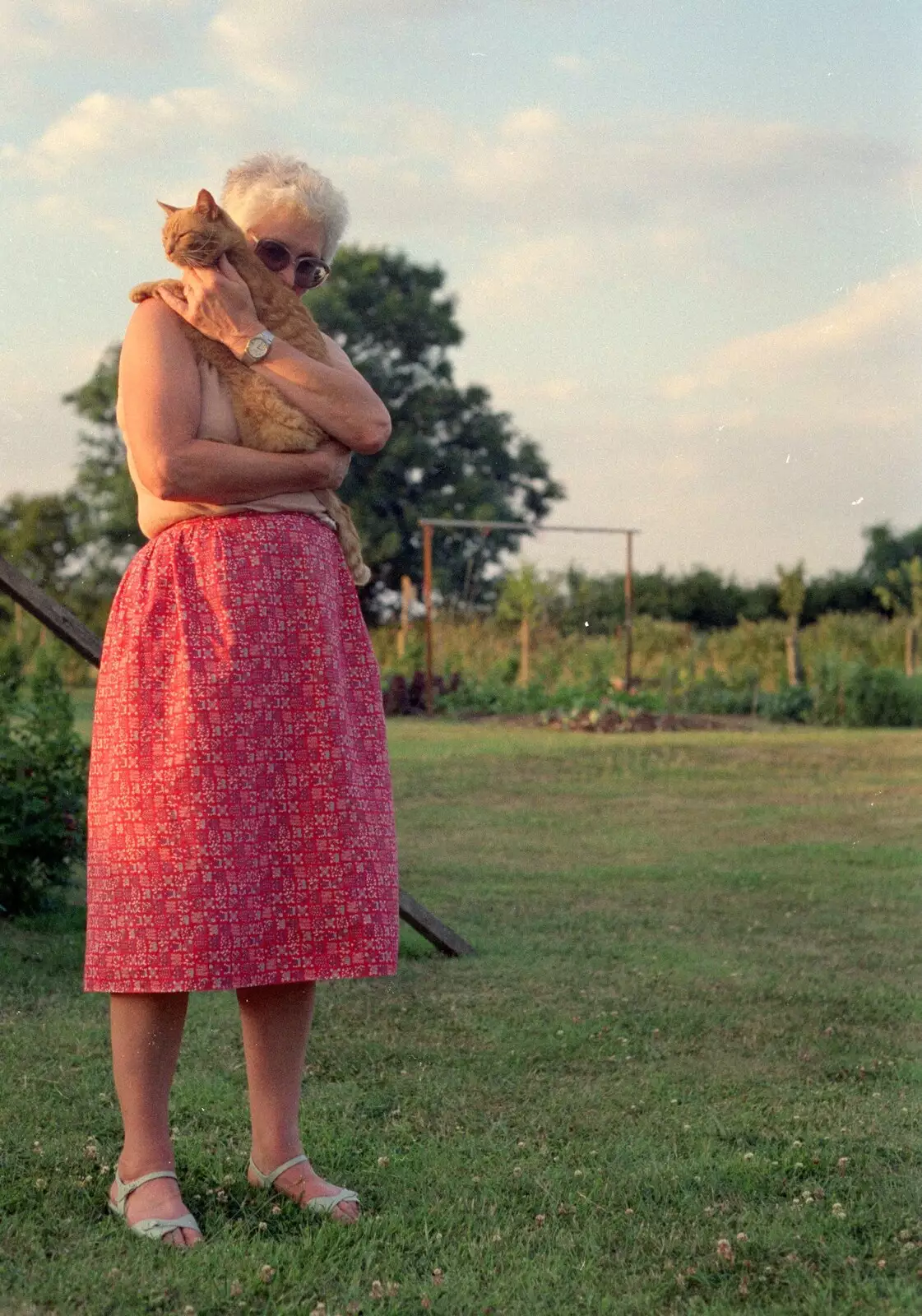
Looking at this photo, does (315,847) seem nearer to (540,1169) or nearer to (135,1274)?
(135,1274)

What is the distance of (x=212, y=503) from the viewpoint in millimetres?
2535

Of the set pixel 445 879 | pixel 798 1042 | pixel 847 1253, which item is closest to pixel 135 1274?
pixel 847 1253

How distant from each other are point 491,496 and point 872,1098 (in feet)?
76.4

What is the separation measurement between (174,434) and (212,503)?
0.50 feet

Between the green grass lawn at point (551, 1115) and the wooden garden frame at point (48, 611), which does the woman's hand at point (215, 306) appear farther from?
the wooden garden frame at point (48, 611)

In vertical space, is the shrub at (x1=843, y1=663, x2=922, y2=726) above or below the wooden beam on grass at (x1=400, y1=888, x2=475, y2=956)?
above

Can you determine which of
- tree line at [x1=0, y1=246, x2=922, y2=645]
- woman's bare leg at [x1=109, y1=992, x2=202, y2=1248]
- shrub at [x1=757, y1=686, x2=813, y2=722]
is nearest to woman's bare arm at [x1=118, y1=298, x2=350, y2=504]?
woman's bare leg at [x1=109, y1=992, x2=202, y2=1248]

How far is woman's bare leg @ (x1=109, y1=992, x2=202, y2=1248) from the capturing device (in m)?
2.46

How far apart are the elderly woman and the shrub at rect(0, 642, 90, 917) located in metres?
2.73

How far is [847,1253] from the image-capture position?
2.48 metres

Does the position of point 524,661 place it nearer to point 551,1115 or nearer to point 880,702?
point 880,702

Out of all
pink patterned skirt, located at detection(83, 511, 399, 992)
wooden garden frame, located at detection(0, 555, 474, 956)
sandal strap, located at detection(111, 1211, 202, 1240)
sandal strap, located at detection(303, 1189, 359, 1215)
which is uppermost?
wooden garden frame, located at detection(0, 555, 474, 956)

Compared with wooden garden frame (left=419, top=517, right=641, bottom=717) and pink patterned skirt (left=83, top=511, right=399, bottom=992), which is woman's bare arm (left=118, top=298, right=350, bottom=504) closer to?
pink patterned skirt (left=83, top=511, right=399, bottom=992)

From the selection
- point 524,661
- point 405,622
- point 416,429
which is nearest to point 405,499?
point 416,429
